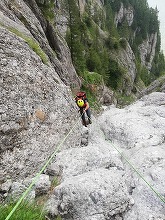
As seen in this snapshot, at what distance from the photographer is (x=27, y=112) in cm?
1052

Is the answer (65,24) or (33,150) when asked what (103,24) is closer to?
(65,24)

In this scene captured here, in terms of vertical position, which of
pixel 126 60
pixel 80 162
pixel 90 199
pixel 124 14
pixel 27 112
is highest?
pixel 124 14

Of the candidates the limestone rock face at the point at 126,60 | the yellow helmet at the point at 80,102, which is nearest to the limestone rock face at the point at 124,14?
the limestone rock face at the point at 126,60

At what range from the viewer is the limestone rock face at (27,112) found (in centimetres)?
939

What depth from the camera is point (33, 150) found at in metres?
10.1

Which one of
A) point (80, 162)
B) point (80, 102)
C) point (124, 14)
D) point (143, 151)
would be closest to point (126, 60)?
point (124, 14)

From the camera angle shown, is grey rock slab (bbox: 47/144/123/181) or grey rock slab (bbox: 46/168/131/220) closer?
grey rock slab (bbox: 46/168/131/220)

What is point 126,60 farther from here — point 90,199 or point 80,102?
point 90,199

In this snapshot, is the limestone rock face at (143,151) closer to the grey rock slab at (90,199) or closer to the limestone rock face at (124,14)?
the grey rock slab at (90,199)

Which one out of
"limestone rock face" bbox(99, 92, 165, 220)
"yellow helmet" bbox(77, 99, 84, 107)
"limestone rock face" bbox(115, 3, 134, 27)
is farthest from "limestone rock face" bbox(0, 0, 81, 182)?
"limestone rock face" bbox(115, 3, 134, 27)

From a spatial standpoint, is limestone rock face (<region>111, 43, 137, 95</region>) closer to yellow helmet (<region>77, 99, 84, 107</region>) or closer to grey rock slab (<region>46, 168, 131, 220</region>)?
yellow helmet (<region>77, 99, 84, 107</region>)

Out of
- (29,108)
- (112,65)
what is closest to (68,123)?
(29,108)

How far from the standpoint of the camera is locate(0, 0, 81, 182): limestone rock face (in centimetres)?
939

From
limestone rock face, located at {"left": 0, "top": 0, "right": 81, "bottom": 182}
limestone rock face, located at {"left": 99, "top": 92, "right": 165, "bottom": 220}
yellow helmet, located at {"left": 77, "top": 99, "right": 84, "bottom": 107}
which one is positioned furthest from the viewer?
yellow helmet, located at {"left": 77, "top": 99, "right": 84, "bottom": 107}
